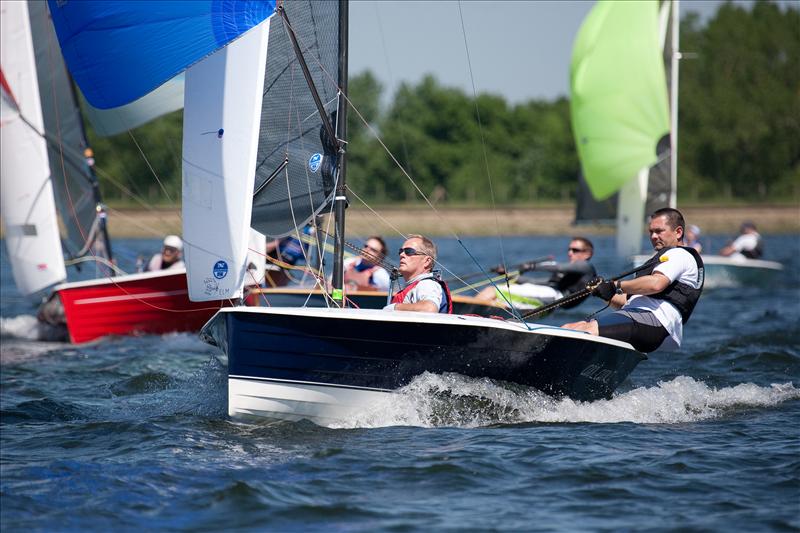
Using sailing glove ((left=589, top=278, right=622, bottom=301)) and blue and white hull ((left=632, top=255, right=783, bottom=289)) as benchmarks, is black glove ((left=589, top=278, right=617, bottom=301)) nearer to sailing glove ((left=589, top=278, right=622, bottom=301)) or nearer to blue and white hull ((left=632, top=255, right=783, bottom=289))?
sailing glove ((left=589, top=278, right=622, bottom=301))

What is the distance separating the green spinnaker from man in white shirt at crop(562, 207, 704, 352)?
41.9 feet

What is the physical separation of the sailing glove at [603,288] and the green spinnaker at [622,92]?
1336cm

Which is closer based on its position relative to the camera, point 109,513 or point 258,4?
point 109,513

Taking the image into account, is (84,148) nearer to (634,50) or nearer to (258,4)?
(258,4)

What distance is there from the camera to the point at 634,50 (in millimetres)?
20766

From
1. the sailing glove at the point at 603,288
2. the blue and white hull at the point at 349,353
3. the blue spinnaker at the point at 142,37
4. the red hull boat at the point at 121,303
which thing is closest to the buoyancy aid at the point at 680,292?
the sailing glove at the point at 603,288

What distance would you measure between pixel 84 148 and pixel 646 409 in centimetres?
884

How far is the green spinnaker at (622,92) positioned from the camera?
20.7m

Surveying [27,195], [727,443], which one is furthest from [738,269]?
[727,443]

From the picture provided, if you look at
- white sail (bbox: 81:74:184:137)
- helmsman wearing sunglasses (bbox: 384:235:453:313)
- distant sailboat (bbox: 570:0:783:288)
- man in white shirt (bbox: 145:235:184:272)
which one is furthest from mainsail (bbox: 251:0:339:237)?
distant sailboat (bbox: 570:0:783:288)

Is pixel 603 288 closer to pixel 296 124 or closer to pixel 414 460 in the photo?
pixel 414 460

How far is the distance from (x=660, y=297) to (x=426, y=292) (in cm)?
179

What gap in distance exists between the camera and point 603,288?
768 cm

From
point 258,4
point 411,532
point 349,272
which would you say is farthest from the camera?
point 349,272
